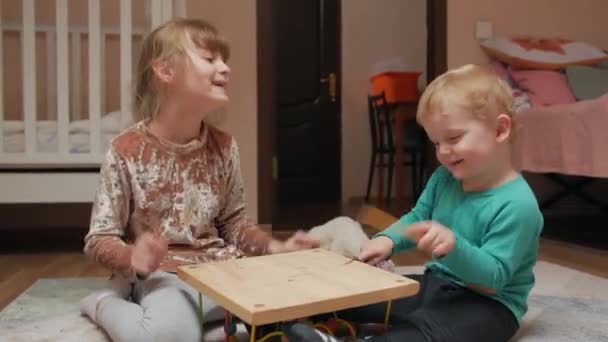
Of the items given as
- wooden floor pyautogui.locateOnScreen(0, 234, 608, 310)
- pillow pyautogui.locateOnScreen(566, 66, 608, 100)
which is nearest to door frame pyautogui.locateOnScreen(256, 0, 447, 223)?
wooden floor pyautogui.locateOnScreen(0, 234, 608, 310)

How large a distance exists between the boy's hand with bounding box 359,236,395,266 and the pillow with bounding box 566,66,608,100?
1.76 meters

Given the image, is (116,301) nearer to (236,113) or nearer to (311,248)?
(311,248)

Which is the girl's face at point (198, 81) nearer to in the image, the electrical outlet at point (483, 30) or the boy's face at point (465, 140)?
the boy's face at point (465, 140)

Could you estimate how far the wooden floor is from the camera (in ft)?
5.44

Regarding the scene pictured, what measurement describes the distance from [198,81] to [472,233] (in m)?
0.53

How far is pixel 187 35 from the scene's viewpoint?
45.7 inches

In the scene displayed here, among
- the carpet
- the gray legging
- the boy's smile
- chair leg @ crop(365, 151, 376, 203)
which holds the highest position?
the boy's smile

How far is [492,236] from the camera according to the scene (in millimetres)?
947

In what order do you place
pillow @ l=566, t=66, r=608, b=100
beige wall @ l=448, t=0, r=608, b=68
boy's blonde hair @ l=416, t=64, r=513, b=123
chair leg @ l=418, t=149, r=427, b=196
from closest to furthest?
1. boy's blonde hair @ l=416, t=64, r=513, b=123
2. pillow @ l=566, t=66, r=608, b=100
3. beige wall @ l=448, t=0, r=608, b=68
4. chair leg @ l=418, t=149, r=427, b=196

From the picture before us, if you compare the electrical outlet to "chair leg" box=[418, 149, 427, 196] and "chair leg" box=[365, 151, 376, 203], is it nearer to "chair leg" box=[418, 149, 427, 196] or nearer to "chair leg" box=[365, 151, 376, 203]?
"chair leg" box=[418, 149, 427, 196]

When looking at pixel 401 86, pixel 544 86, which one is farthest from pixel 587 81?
pixel 401 86

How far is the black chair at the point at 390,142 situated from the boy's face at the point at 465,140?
2796 millimetres

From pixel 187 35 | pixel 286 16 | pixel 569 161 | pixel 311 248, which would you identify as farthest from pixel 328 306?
pixel 286 16

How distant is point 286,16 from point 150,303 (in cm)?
301
